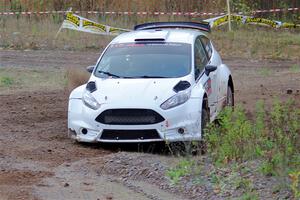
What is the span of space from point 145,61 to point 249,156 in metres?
3.56

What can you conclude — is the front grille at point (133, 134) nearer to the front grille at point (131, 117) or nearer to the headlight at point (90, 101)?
the front grille at point (131, 117)

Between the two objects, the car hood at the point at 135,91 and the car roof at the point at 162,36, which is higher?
the car roof at the point at 162,36

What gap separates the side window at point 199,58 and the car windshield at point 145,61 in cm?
14

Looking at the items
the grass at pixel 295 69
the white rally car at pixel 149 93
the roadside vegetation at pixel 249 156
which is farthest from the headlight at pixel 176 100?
the grass at pixel 295 69

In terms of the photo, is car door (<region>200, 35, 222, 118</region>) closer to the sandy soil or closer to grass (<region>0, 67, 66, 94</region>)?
the sandy soil

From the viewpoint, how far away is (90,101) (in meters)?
10.7

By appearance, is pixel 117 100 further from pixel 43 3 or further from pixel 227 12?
pixel 43 3

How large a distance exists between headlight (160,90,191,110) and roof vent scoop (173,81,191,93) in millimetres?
99

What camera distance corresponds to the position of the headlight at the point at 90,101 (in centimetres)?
1060

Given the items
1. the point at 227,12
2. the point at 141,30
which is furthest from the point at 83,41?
the point at 141,30

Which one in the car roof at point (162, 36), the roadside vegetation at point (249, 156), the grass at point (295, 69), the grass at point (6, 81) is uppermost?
the car roof at point (162, 36)

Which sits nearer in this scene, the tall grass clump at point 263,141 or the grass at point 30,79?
the tall grass clump at point 263,141

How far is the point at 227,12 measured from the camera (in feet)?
99.9

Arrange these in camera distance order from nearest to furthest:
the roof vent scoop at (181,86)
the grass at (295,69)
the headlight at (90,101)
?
the headlight at (90,101) → the roof vent scoop at (181,86) → the grass at (295,69)
